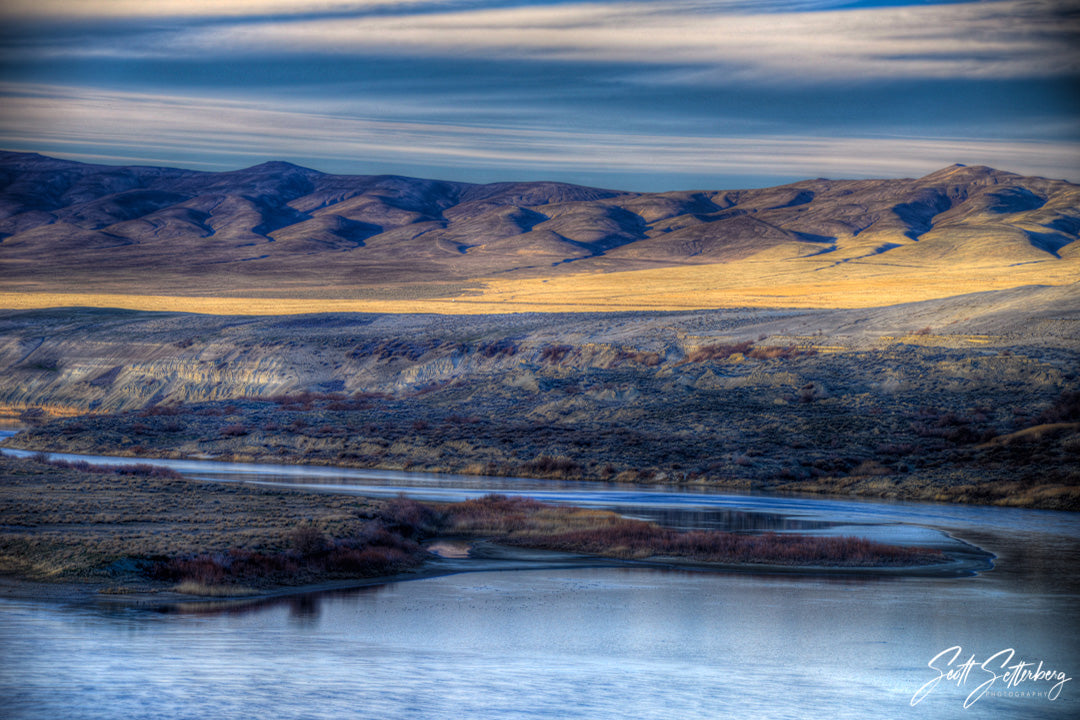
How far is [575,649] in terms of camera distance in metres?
17.1

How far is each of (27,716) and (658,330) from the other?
215 feet

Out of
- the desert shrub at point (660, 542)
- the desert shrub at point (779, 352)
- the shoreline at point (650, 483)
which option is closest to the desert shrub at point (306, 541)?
the desert shrub at point (660, 542)

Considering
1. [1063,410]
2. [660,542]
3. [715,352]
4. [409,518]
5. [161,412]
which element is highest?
[715,352]

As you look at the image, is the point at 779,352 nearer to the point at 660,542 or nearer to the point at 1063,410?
the point at 1063,410

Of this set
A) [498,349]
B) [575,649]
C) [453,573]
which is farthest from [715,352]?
[575,649]

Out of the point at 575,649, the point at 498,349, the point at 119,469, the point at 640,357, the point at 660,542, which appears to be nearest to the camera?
the point at 575,649

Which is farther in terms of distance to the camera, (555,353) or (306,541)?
(555,353)

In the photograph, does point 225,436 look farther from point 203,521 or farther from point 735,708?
point 735,708

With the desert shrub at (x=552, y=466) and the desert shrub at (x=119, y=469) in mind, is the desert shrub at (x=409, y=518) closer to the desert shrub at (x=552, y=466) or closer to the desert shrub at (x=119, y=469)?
the desert shrub at (x=119, y=469)

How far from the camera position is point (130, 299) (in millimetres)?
129500

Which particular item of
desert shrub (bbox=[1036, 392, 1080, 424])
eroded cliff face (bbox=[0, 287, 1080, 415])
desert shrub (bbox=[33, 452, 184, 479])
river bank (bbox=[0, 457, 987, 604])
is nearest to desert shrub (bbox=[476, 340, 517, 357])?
eroded cliff face (bbox=[0, 287, 1080, 415])

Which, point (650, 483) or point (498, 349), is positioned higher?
point (498, 349)

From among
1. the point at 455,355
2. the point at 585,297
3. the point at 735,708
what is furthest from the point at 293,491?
the point at 585,297

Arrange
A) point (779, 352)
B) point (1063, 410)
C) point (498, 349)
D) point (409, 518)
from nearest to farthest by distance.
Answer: point (409, 518)
point (1063, 410)
point (779, 352)
point (498, 349)
